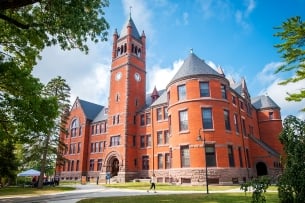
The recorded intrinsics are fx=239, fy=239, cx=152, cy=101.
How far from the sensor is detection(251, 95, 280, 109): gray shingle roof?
136 ft

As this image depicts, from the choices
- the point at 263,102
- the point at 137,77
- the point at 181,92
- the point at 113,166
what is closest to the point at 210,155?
the point at 181,92

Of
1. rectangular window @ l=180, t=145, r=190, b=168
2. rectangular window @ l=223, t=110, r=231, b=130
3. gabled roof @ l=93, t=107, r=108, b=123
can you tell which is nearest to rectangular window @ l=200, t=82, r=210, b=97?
rectangular window @ l=223, t=110, r=231, b=130

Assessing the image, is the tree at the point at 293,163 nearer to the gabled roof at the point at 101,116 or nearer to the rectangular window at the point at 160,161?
the rectangular window at the point at 160,161

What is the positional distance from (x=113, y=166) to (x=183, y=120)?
18.4 metres

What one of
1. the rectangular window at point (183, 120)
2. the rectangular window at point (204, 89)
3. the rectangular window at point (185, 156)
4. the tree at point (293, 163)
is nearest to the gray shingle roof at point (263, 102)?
the rectangular window at point (204, 89)

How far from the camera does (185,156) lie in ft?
89.0

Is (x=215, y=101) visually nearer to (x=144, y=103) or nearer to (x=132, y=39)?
(x=144, y=103)

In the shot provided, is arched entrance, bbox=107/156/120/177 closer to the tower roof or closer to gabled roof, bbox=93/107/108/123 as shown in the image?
gabled roof, bbox=93/107/108/123

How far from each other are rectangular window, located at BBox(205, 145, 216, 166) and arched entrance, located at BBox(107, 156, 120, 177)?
18.6m

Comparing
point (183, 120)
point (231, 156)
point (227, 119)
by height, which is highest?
point (227, 119)

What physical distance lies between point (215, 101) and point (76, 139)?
33.6 m

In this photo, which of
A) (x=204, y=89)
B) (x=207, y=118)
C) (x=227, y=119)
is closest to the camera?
(x=207, y=118)

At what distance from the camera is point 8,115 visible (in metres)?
11.0

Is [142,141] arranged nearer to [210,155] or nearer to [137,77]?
[137,77]
